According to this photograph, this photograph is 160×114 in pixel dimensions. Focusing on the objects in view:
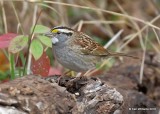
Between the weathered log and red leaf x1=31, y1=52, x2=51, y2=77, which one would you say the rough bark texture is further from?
red leaf x1=31, y1=52, x2=51, y2=77

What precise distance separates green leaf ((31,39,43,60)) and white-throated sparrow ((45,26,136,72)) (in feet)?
1.92

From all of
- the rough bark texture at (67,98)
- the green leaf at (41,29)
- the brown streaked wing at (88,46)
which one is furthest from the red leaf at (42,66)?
the brown streaked wing at (88,46)

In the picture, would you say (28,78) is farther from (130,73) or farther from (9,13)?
(9,13)

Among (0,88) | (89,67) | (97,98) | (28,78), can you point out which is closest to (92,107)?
(97,98)

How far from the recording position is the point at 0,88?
Answer: 2.67 metres

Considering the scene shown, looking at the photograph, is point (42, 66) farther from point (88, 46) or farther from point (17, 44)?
point (88, 46)

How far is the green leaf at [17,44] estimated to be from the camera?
10.3 ft

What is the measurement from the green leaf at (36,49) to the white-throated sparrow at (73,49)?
23.0 inches

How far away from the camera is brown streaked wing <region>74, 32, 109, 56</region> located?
3.98 metres

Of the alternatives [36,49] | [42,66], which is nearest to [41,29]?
[36,49]

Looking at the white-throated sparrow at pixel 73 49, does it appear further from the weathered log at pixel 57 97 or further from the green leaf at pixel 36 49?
the green leaf at pixel 36 49

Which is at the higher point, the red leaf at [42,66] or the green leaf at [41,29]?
the green leaf at [41,29]

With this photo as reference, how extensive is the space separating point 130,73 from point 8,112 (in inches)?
87.7

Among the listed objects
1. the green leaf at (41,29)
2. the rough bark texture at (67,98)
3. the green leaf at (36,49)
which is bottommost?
the rough bark texture at (67,98)
